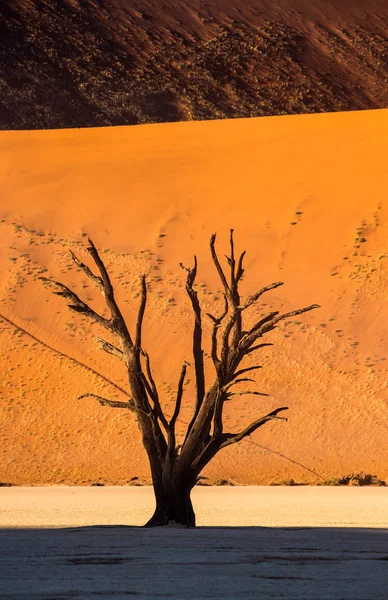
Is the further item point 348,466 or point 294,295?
point 294,295

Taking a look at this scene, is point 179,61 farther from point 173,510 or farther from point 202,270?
point 173,510

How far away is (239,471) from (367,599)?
19087mm

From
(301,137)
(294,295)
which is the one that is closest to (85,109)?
(301,137)

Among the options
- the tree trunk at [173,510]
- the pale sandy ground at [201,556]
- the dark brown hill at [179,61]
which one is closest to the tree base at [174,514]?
the tree trunk at [173,510]

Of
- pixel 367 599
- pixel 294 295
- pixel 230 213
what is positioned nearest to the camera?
pixel 367 599

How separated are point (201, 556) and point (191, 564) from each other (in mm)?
601

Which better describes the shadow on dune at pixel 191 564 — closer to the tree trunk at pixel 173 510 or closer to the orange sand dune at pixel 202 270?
the tree trunk at pixel 173 510

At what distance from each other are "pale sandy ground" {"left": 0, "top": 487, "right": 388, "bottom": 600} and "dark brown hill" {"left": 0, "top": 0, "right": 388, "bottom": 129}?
5613cm

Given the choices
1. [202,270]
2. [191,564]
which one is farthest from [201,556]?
[202,270]

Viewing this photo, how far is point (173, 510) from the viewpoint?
44.9ft

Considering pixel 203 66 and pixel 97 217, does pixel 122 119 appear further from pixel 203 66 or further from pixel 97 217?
pixel 97 217

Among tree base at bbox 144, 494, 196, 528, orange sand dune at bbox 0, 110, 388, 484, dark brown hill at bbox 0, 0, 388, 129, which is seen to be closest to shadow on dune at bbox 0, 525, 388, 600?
tree base at bbox 144, 494, 196, 528

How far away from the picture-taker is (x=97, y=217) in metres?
38.9

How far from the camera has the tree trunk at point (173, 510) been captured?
44.7ft
